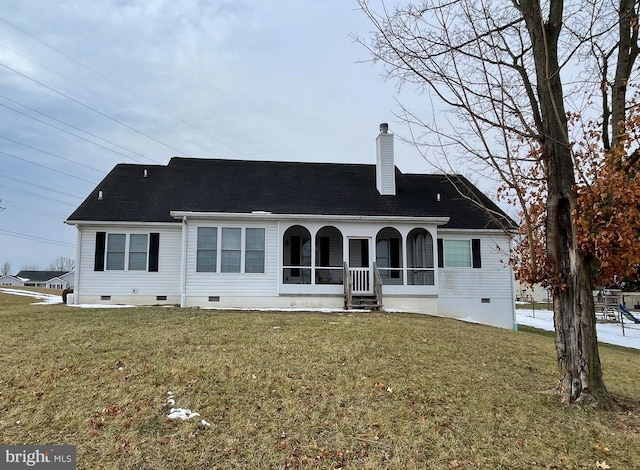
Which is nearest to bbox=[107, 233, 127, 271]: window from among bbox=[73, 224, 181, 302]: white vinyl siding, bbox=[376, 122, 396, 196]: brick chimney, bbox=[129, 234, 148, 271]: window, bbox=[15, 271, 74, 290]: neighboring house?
bbox=[73, 224, 181, 302]: white vinyl siding

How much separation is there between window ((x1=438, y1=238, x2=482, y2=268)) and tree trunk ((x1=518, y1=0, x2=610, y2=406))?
10.9m

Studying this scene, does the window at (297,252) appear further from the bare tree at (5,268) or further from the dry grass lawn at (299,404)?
the bare tree at (5,268)

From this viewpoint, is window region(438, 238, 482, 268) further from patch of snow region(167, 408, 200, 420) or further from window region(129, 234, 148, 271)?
patch of snow region(167, 408, 200, 420)

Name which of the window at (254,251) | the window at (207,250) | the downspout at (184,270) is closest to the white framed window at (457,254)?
the window at (254,251)

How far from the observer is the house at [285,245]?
14906mm

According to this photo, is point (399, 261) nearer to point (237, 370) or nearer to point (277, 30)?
point (277, 30)

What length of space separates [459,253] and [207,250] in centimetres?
962

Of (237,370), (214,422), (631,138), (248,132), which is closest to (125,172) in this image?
(248,132)

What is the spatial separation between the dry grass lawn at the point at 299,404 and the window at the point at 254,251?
6234 mm

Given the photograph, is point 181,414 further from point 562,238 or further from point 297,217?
point 297,217

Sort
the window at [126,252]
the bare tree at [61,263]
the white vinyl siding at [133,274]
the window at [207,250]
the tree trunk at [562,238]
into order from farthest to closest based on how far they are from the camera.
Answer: the bare tree at [61,263] → the window at [126,252] → the white vinyl siding at [133,274] → the window at [207,250] → the tree trunk at [562,238]

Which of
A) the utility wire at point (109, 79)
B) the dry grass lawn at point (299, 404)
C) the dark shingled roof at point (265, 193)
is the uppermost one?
the utility wire at point (109, 79)

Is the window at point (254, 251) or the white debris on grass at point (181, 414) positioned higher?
the window at point (254, 251)

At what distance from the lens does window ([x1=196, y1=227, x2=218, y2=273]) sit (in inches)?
585
